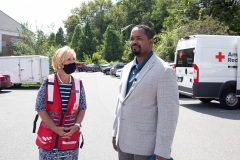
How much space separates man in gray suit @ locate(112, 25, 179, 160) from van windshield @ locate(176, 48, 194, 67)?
22.3 feet

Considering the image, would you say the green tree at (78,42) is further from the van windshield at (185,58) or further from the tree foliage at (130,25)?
the van windshield at (185,58)

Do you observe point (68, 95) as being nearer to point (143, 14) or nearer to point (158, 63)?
point (158, 63)

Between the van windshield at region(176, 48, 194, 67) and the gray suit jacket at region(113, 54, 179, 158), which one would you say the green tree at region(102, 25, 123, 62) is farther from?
the gray suit jacket at region(113, 54, 179, 158)

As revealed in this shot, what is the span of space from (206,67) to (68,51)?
677 cm

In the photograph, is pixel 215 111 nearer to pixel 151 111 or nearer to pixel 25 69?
pixel 151 111

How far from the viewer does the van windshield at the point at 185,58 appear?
8.67 meters

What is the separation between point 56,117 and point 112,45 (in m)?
51.4

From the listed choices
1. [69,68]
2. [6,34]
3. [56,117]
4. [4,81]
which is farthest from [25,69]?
[6,34]

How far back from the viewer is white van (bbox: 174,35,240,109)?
826cm

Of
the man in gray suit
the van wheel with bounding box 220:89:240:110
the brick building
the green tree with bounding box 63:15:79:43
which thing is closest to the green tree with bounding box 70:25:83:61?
the green tree with bounding box 63:15:79:43

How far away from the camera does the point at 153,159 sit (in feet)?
6.71

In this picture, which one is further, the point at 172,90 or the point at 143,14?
the point at 143,14

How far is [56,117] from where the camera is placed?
7.93 feet

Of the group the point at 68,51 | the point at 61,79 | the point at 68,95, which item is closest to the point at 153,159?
the point at 68,95
